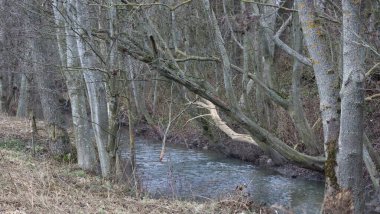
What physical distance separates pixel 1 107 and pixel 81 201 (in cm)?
1975

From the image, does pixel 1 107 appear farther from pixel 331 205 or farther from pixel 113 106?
pixel 331 205

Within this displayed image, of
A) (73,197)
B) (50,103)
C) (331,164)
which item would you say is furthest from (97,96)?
(331,164)

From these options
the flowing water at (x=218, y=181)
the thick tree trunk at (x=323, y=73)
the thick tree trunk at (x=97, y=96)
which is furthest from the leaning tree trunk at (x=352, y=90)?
the thick tree trunk at (x=97, y=96)

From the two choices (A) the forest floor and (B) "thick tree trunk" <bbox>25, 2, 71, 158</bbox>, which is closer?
(A) the forest floor

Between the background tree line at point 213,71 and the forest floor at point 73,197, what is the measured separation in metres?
1.06

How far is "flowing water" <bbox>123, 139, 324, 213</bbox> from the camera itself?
40.5 ft

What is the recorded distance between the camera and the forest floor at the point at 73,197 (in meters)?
7.25

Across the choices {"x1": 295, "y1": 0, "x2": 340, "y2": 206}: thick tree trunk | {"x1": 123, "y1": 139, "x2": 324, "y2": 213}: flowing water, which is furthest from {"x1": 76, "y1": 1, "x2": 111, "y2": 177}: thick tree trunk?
{"x1": 295, "y1": 0, "x2": 340, "y2": 206}: thick tree trunk

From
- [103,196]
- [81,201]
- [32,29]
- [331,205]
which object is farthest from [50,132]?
[331,205]

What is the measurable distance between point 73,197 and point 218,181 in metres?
6.93

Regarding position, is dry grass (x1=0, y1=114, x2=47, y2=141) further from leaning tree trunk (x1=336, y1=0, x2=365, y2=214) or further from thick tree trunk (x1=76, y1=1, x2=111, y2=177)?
leaning tree trunk (x1=336, y1=0, x2=365, y2=214)

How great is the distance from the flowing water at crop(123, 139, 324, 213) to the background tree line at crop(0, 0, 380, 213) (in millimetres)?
943

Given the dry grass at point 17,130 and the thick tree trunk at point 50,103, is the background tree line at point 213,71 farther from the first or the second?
the dry grass at point 17,130

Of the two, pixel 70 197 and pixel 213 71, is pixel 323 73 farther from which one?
pixel 213 71
